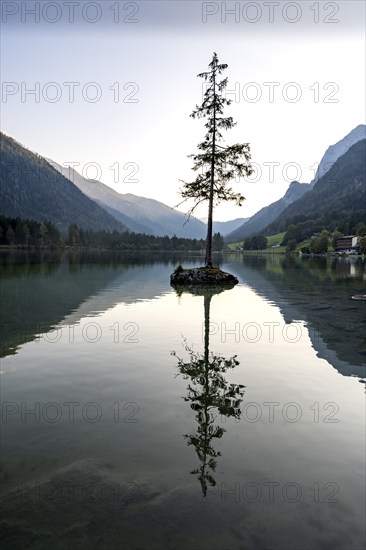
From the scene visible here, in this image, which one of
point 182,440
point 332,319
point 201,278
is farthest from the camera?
point 201,278

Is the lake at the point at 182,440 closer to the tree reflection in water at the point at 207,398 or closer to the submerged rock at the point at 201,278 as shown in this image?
the tree reflection in water at the point at 207,398

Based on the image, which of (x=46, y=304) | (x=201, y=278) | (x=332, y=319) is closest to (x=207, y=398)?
(x=332, y=319)

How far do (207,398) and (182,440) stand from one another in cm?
232

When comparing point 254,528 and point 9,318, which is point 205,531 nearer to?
point 254,528

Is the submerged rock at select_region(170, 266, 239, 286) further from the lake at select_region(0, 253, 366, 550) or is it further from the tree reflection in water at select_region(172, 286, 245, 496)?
the tree reflection in water at select_region(172, 286, 245, 496)

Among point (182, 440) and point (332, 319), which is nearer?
point (182, 440)

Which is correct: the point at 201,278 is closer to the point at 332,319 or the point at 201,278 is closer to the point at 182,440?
the point at 332,319

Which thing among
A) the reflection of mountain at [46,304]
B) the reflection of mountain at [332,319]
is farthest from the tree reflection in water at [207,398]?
the reflection of mountain at [46,304]

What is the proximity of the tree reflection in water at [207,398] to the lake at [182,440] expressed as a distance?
0.12 feet

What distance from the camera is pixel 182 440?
25.7 ft

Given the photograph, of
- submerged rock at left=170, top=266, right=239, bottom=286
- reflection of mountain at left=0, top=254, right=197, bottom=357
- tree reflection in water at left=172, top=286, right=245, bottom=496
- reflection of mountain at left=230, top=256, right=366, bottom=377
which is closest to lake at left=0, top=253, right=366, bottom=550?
tree reflection in water at left=172, top=286, right=245, bottom=496

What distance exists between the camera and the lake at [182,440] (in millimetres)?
5438

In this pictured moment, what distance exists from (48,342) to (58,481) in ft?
32.6

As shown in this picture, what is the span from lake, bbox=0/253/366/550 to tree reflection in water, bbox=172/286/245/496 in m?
0.04
